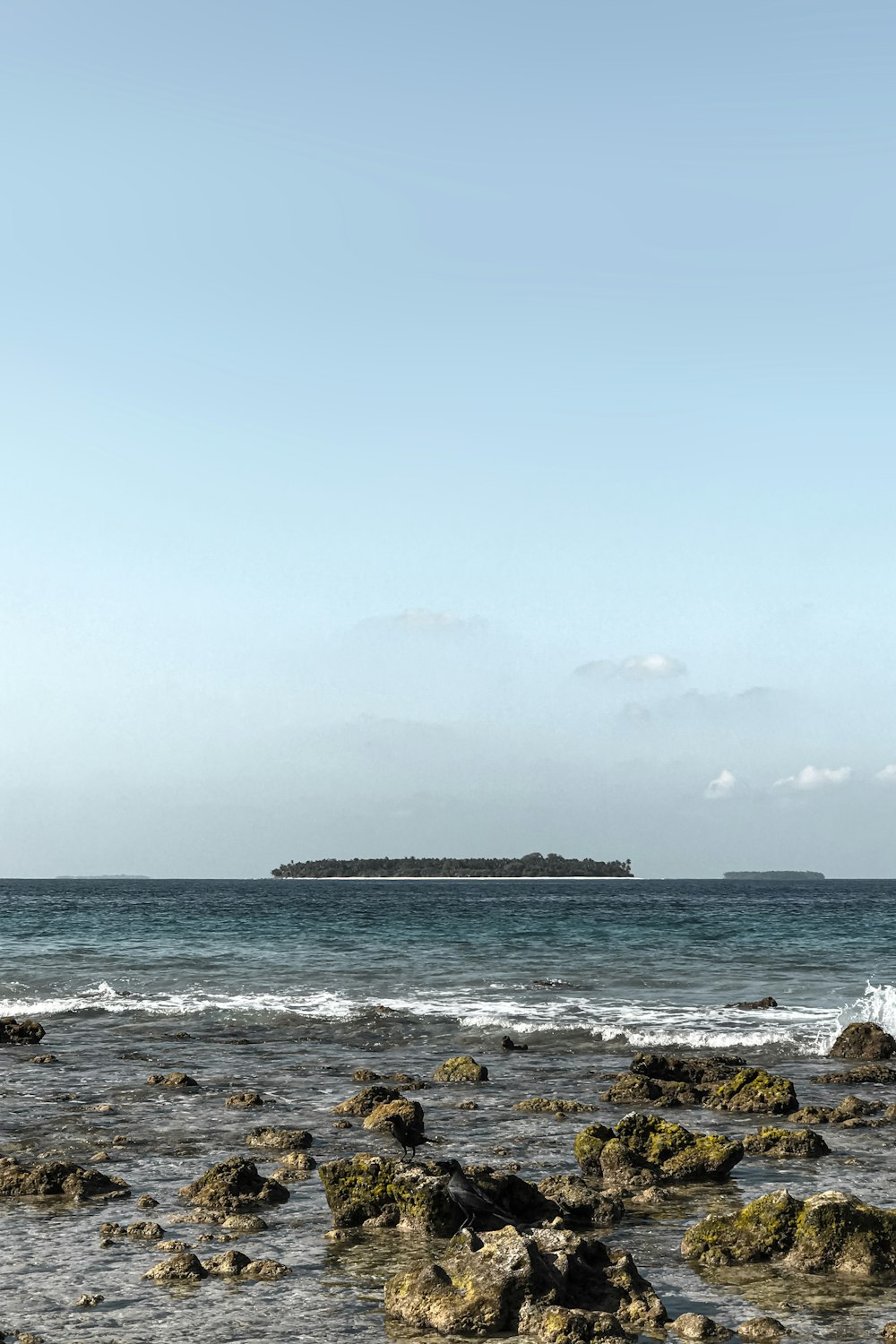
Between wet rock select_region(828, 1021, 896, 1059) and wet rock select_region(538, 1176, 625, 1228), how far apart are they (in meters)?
15.5

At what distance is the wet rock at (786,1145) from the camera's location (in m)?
18.2

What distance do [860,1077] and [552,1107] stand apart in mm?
7745

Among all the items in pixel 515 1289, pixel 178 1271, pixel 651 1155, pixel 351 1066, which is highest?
pixel 515 1289

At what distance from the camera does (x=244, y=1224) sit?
14125 millimetres

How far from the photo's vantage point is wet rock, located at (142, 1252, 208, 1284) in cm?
1222

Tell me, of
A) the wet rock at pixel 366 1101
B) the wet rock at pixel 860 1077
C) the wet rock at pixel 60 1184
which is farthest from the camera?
the wet rock at pixel 860 1077

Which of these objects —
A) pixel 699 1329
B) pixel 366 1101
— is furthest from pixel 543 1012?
pixel 699 1329

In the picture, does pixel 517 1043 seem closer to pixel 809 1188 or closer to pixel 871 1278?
pixel 809 1188

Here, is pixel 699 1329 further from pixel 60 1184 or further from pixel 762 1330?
pixel 60 1184

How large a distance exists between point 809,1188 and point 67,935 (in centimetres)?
6357

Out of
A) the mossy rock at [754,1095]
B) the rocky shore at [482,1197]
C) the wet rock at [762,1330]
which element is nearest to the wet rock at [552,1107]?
the rocky shore at [482,1197]

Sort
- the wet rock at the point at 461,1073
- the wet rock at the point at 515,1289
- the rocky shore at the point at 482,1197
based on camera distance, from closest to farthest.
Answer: the wet rock at the point at 515,1289
the rocky shore at the point at 482,1197
the wet rock at the point at 461,1073

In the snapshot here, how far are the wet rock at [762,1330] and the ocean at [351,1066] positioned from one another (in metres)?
0.26

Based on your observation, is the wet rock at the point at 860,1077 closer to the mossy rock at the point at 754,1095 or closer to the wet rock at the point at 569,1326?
the mossy rock at the point at 754,1095
